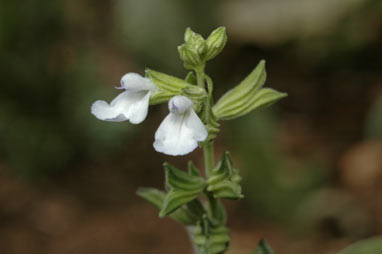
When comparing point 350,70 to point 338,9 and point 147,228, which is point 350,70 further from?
point 147,228

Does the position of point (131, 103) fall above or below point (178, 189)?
above

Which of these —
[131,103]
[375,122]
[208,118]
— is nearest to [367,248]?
[208,118]

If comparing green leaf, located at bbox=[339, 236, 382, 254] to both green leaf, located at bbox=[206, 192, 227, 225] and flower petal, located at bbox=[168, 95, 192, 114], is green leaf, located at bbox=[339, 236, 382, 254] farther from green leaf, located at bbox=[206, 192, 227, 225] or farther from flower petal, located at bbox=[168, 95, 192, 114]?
flower petal, located at bbox=[168, 95, 192, 114]

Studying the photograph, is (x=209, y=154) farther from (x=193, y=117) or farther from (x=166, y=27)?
(x=166, y=27)

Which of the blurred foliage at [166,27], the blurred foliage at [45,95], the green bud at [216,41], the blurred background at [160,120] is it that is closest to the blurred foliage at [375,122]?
the blurred background at [160,120]

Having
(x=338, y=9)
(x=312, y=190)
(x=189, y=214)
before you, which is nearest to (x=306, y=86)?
(x=338, y=9)

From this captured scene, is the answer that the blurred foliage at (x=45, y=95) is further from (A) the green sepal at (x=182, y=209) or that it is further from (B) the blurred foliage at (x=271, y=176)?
(A) the green sepal at (x=182, y=209)

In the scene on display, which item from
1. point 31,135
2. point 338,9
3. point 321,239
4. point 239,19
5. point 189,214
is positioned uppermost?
point 239,19
